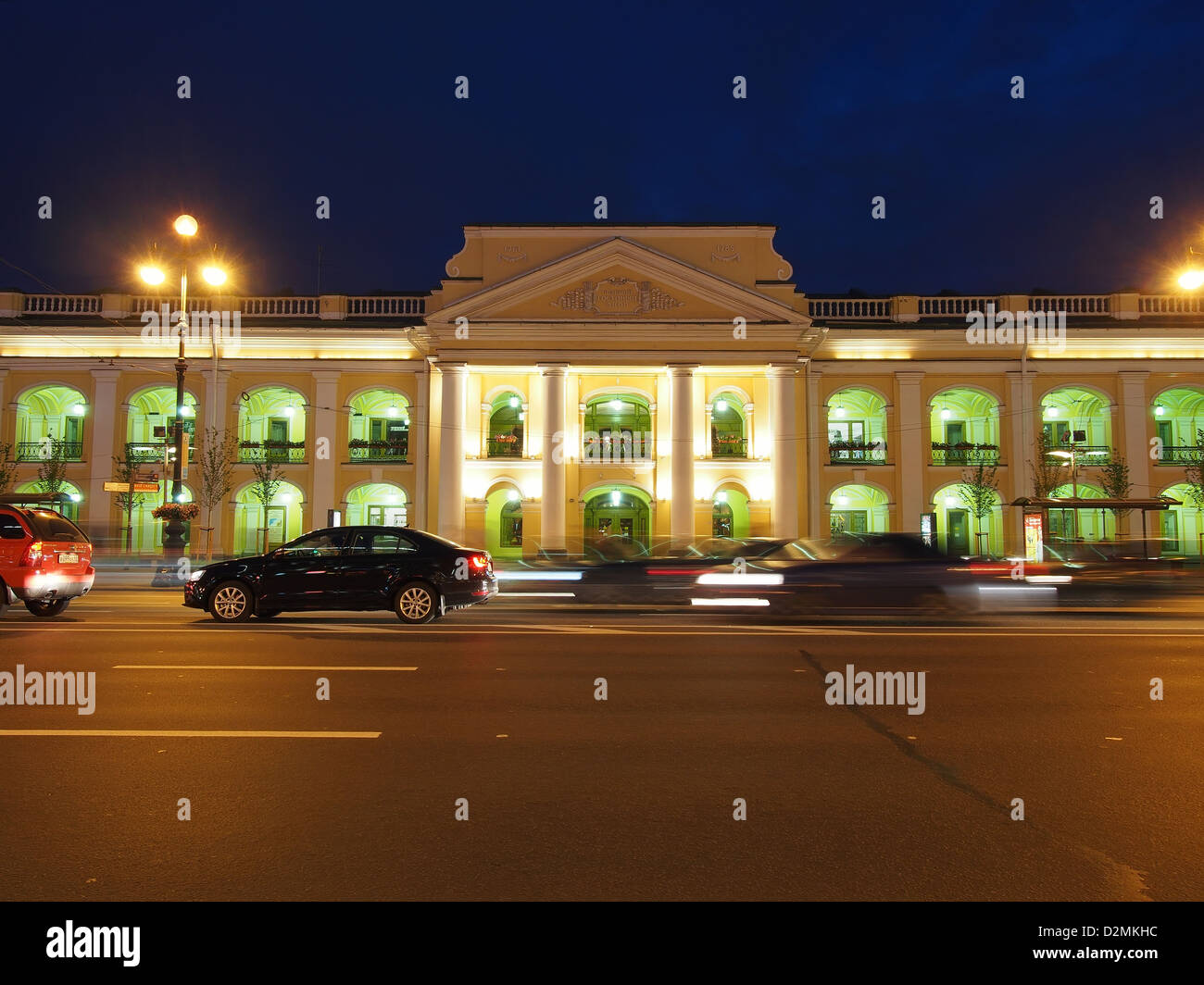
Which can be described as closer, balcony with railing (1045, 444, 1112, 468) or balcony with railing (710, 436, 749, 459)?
balcony with railing (1045, 444, 1112, 468)

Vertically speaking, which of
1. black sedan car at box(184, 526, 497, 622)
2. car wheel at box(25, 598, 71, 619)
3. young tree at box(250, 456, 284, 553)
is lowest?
car wheel at box(25, 598, 71, 619)

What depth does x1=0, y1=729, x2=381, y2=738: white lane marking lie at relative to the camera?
6168 millimetres

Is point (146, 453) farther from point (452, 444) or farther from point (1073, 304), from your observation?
point (1073, 304)

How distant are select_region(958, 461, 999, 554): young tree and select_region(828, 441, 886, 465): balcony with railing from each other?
3.55m

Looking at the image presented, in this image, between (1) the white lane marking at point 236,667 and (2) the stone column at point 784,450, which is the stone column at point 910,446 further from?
(1) the white lane marking at point 236,667

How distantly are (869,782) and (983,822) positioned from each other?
786 mm

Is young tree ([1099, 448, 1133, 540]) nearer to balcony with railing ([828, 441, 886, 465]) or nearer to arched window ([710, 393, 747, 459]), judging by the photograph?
balcony with railing ([828, 441, 886, 465])

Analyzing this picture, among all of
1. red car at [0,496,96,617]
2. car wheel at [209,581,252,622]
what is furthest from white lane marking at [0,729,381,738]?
red car at [0,496,96,617]

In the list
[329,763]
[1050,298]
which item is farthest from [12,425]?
[1050,298]

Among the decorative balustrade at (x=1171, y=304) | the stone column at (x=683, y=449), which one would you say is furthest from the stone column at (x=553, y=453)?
the decorative balustrade at (x=1171, y=304)

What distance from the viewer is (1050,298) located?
37.7 metres

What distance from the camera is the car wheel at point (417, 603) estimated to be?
1370cm

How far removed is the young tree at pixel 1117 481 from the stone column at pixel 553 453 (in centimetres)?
2262

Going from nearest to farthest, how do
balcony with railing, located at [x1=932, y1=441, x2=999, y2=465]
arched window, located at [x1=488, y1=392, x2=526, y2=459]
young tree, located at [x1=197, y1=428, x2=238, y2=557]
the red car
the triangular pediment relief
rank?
the red car
the triangular pediment relief
young tree, located at [x1=197, y1=428, x2=238, y2=557]
balcony with railing, located at [x1=932, y1=441, x2=999, y2=465]
arched window, located at [x1=488, y1=392, x2=526, y2=459]
